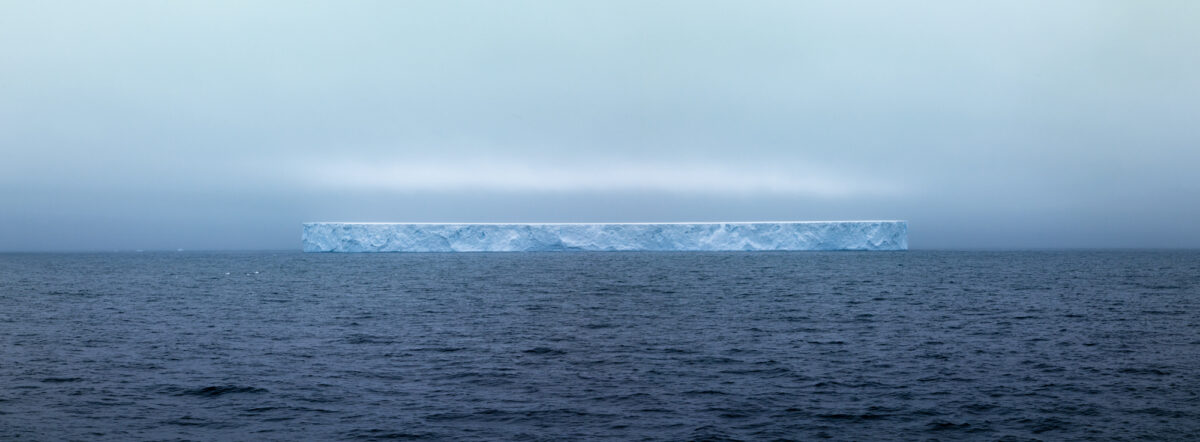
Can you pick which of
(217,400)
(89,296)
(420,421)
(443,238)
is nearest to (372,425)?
(420,421)

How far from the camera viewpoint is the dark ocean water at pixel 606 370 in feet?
27.4

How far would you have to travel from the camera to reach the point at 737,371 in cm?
1125

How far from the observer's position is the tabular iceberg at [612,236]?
52188mm

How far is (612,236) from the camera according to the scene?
5409cm

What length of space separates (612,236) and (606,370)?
4270 cm

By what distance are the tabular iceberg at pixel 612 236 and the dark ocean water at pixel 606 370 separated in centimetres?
2919

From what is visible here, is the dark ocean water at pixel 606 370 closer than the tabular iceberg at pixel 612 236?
Yes

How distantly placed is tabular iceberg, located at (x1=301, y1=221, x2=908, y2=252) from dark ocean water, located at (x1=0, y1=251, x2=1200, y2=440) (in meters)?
29.2

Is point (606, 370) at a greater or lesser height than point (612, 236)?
lesser

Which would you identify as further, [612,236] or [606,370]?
[612,236]

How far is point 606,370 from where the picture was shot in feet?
37.4

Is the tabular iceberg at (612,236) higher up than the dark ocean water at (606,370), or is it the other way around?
the tabular iceberg at (612,236)

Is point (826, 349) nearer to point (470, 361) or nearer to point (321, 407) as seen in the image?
point (470, 361)

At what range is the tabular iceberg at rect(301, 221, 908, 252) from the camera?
5219 cm
